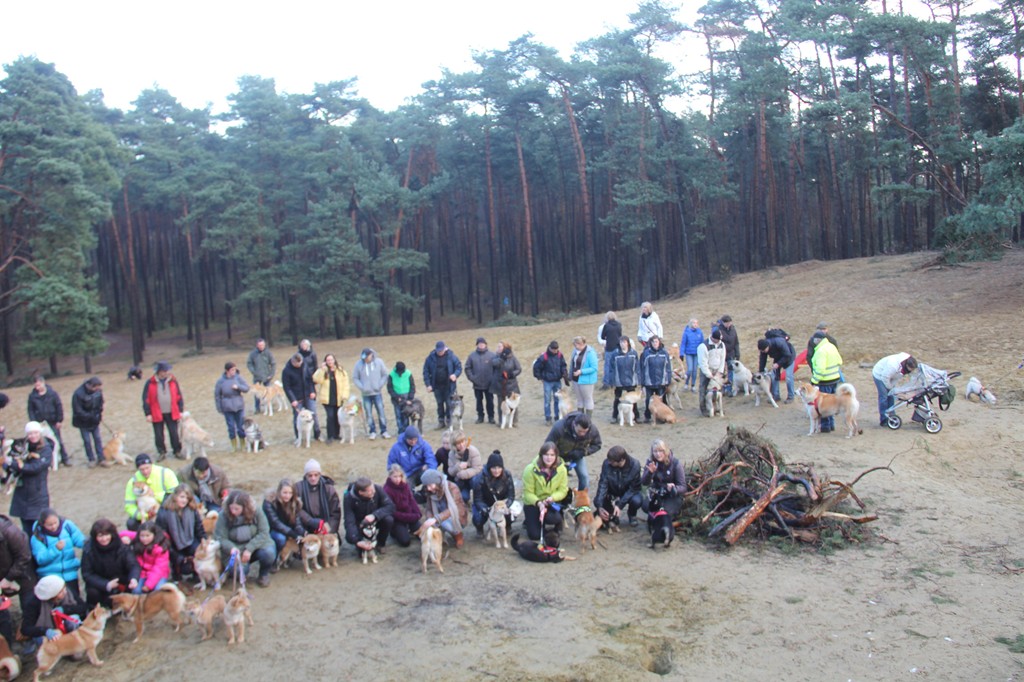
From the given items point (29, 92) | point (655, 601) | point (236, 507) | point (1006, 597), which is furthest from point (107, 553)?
point (29, 92)

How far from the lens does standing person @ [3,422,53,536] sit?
846 cm

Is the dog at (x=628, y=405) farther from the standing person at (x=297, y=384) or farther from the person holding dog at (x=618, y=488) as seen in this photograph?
the standing person at (x=297, y=384)

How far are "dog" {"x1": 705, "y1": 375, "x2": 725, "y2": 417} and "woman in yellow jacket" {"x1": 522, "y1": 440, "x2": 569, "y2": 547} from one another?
5.88m

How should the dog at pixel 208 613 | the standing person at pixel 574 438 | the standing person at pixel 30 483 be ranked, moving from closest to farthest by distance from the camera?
the dog at pixel 208 613 < the standing person at pixel 30 483 < the standing person at pixel 574 438

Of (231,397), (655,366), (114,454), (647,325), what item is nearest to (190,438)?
(231,397)

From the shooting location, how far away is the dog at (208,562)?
7.59 meters

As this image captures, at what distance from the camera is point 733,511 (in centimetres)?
873

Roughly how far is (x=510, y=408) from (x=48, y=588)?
8377mm

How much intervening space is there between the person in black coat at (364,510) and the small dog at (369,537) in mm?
21

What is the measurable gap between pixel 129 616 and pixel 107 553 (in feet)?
1.98

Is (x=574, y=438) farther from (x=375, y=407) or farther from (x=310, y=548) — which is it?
(x=375, y=407)

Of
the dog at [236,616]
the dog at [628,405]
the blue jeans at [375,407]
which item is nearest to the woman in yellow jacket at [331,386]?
the blue jeans at [375,407]

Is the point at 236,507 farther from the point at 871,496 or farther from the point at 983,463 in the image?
the point at 983,463

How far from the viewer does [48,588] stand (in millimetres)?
6695
